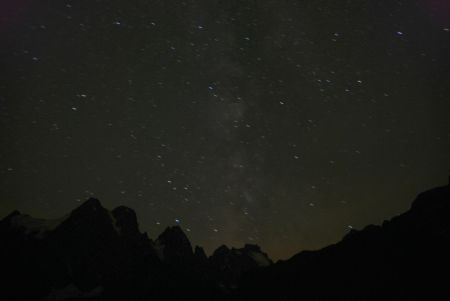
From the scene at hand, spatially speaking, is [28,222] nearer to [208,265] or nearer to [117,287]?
[117,287]

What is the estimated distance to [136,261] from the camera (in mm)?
111750

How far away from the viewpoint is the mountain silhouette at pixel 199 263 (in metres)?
49.8

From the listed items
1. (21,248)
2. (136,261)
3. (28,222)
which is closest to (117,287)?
(136,261)

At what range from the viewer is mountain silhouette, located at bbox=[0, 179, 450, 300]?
1961 inches

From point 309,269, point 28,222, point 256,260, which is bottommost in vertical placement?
point 309,269

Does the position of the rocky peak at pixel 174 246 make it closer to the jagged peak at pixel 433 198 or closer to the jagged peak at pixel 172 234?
the jagged peak at pixel 172 234

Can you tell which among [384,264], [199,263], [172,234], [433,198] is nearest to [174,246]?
[172,234]

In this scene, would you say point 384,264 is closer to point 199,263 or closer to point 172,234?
point 199,263

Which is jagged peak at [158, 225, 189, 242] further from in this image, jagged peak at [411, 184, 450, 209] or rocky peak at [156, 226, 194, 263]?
jagged peak at [411, 184, 450, 209]

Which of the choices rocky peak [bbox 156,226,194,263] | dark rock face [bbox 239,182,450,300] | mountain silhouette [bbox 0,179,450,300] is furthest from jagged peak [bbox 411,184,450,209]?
rocky peak [bbox 156,226,194,263]

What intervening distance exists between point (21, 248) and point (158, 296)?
45461 mm

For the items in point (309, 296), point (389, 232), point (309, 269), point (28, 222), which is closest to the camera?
point (389, 232)

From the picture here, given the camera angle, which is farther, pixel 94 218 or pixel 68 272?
pixel 94 218

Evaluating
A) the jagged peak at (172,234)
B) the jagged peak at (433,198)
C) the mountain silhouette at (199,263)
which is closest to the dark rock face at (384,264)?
the jagged peak at (433,198)
